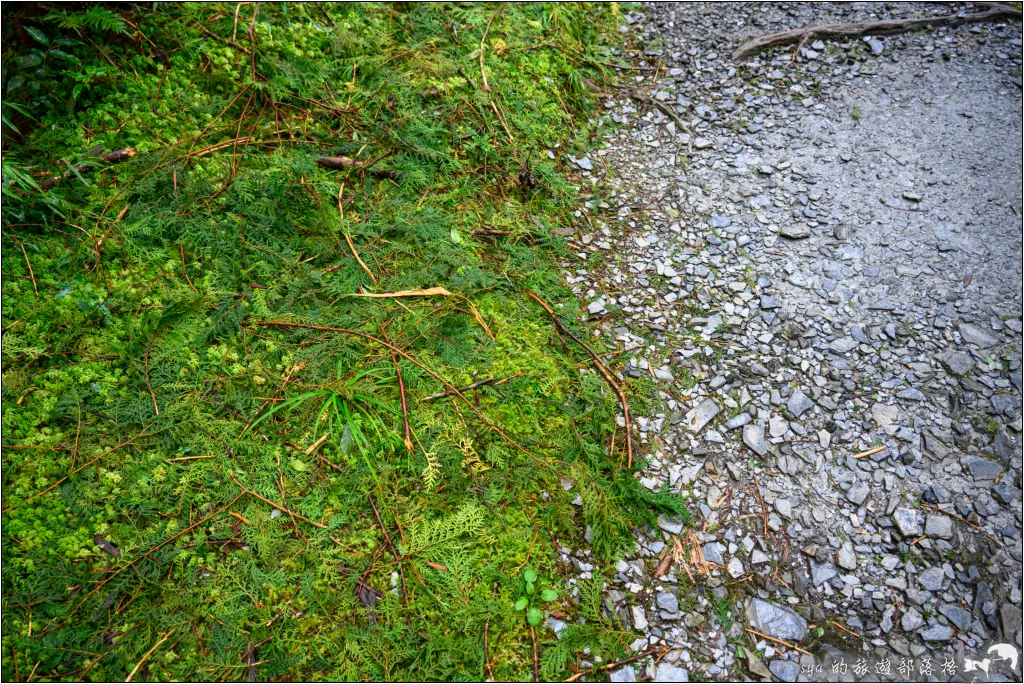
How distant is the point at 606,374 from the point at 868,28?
3.87 m

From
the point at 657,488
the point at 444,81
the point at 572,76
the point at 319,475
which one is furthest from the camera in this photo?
the point at 572,76

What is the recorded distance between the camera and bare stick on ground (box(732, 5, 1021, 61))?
466cm

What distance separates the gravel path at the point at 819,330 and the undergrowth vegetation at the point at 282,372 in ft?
1.09

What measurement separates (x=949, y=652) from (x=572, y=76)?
13.2 feet

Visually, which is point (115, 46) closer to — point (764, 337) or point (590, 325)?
point (590, 325)

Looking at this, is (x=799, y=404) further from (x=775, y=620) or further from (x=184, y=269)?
(x=184, y=269)

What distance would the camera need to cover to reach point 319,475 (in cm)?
262

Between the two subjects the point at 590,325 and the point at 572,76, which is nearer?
the point at 590,325

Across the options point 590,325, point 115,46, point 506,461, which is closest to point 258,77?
point 115,46

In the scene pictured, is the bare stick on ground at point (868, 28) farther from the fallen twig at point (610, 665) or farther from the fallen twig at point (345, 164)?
the fallen twig at point (610, 665)

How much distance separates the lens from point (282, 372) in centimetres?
280

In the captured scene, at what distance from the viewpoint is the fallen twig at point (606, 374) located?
2.91m

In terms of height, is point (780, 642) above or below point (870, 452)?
below

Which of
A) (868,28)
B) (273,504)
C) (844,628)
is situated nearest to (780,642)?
(844,628)
